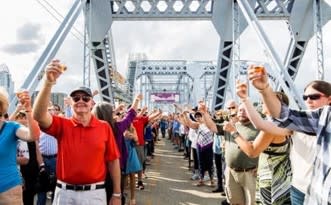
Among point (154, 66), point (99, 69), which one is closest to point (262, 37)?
point (99, 69)

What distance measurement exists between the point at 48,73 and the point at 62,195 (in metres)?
1.06

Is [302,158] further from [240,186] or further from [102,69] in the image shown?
[102,69]

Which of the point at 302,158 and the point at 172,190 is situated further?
the point at 172,190

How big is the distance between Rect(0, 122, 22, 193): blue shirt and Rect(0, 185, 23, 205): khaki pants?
0.03m

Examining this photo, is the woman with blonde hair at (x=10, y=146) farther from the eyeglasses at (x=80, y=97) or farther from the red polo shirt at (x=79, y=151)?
the eyeglasses at (x=80, y=97)

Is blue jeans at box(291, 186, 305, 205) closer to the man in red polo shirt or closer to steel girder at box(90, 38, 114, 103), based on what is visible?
the man in red polo shirt

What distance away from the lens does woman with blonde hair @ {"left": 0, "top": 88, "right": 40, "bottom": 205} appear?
3.41 metres

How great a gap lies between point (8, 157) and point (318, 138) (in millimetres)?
2370

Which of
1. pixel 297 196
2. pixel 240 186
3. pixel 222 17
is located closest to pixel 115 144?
pixel 297 196

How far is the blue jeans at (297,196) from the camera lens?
3227 millimetres

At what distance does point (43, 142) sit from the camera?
21.2ft

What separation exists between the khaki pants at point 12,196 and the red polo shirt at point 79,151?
35 centimetres

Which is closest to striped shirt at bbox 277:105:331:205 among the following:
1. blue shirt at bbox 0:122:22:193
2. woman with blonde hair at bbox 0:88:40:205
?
woman with blonde hair at bbox 0:88:40:205

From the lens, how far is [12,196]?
3471mm
